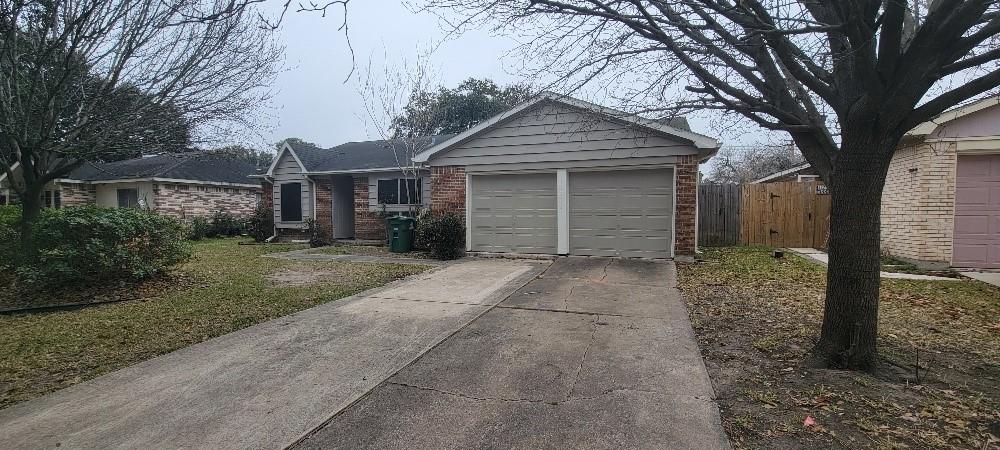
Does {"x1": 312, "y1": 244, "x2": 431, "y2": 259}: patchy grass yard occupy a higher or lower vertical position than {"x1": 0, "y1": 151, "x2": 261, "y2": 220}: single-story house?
lower

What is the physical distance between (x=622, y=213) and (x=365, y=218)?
28.1 feet

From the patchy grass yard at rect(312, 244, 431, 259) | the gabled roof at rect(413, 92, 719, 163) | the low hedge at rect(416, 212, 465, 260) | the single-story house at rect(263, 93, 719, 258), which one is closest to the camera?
the gabled roof at rect(413, 92, 719, 163)

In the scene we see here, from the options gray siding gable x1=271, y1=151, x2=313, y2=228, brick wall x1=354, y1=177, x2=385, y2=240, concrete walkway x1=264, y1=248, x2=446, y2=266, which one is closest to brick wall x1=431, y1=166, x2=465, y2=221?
concrete walkway x1=264, y1=248, x2=446, y2=266

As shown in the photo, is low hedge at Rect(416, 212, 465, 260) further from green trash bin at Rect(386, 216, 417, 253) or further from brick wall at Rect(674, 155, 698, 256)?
brick wall at Rect(674, 155, 698, 256)

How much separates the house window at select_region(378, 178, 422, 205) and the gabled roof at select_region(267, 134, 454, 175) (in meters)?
0.53

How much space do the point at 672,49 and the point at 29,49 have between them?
8.88 m

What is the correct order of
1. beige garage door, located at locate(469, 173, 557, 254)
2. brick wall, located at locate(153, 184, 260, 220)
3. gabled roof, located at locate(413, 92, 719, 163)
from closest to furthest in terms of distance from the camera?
gabled roof, located at locate(413, 92, 719, 163)
beige garage door, located at locate(469, 173, 557, 254)
brick wall, located at locate(153, 184, 260, 220)

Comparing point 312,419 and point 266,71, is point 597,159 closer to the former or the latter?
point 266,71

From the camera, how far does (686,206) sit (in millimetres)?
9773

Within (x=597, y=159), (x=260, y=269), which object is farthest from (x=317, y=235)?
(x=597, y=159)

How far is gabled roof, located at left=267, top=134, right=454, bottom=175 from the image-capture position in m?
14.8

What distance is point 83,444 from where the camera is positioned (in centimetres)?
277

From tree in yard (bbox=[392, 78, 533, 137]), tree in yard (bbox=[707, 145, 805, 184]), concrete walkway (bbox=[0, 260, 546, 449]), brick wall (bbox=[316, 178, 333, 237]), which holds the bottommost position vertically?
concrete walkway (bbox=[0, 260, 546, 449])

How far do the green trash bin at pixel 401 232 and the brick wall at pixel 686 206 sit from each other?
21.9ft
